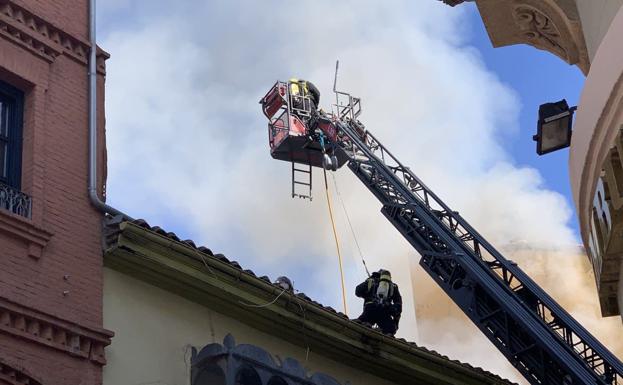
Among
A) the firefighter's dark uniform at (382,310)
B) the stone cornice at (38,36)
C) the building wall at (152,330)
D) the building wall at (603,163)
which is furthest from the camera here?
the firefighter's dark uniform at (382,310)

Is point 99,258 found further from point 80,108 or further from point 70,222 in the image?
point 80,108

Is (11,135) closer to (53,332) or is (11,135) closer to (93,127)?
(93,127)

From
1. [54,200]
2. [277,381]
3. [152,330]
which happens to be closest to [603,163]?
[277,381]

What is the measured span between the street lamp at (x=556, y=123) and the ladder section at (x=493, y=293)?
14.0 ft

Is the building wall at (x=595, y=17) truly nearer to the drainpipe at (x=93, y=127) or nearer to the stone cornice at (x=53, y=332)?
the drainpipe at (x=93, y=127)

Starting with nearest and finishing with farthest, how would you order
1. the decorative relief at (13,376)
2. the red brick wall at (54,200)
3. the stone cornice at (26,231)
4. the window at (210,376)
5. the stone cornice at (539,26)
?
the decorative relief at (13,376), the red brick wall at (54,200), the stone cornice at (26,231), the window at (210,376), the stone cornice at (539,26)

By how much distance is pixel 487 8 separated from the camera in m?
17.0

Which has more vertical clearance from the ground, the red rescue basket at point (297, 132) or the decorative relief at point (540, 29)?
the red rescue basket at point (297, 132)

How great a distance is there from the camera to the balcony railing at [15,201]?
1021 centimetres

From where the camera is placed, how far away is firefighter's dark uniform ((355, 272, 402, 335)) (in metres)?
18.5

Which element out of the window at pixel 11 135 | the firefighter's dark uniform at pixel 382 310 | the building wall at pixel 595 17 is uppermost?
the building wall at pixel 595 17

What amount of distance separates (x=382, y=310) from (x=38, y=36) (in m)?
8.92

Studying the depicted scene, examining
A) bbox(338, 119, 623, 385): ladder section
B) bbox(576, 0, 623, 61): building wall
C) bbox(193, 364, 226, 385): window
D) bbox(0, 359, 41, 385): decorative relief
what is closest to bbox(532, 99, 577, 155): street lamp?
bbox(576, 0, 623, 61): building wall

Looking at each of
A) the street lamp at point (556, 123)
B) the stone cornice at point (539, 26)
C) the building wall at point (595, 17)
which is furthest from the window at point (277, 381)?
the stone cornice at point (539, 26)
